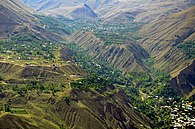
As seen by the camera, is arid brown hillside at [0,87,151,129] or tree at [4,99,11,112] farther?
tree at [4,99,11,112]

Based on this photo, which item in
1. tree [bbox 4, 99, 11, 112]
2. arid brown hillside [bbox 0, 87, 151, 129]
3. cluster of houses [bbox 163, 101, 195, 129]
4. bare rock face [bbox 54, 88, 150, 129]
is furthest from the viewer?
bare rock face [bbox 54, 88, 150, 129]

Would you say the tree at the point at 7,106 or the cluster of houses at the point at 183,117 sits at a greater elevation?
the tree at the point at 7,106

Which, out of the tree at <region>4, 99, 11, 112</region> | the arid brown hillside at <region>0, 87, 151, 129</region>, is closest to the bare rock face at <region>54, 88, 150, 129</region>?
the arid brown hillside at <region>0, 87, 151, 129</region>

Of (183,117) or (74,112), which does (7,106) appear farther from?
(183,117)

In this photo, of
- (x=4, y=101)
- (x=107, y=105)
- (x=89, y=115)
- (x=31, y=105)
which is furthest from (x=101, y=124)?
(x=4, y=101)

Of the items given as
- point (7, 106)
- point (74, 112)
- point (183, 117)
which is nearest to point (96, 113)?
point (74, 112)

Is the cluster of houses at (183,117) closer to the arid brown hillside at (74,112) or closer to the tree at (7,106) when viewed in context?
the arid brown hillside at (74,112)

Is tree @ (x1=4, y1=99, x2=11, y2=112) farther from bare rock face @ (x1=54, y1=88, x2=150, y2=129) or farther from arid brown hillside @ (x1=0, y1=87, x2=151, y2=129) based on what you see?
bare rock face @ (x1=54, y1=88, x2=150, y2=129)

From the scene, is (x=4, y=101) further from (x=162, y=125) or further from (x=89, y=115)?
(x=162, y=125)

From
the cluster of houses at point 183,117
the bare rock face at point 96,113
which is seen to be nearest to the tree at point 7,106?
the bare rock face at point 96,113

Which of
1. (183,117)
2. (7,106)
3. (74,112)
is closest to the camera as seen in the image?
(7,106)

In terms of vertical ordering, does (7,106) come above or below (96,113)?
above
